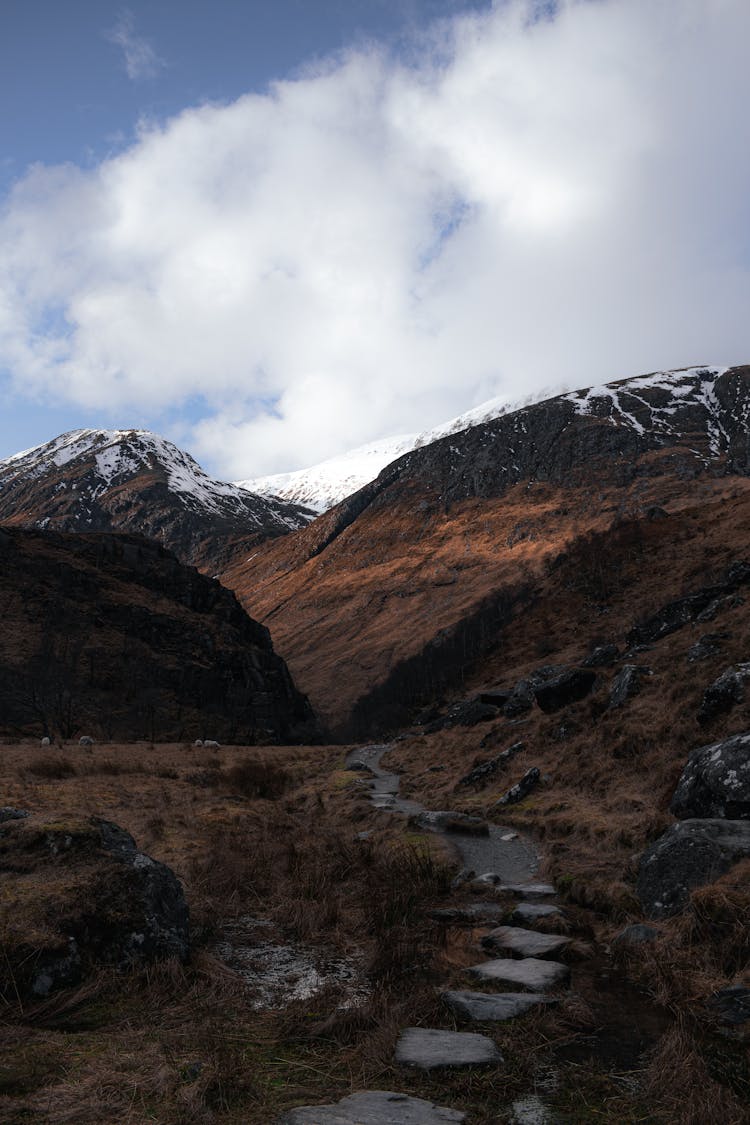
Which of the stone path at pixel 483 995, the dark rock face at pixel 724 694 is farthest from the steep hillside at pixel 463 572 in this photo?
the stone path at pixel 483 995

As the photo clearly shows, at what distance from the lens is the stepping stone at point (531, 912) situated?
9234 millimetres

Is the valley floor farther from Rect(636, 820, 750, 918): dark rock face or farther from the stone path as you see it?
Rect(636, 820, 750, 918): dark rock face

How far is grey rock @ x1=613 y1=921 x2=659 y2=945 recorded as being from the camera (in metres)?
7.68

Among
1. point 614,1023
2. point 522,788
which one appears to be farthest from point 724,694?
point 614,1023

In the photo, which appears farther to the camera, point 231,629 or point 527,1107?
point 231,629

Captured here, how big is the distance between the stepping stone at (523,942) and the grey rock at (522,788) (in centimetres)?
1189

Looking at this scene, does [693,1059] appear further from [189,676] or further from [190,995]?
[189,676]

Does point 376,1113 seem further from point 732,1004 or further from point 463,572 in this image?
point 463,572

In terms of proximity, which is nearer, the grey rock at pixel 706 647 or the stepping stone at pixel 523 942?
the stepping stone at pixel 523 942

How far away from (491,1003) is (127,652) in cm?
7793

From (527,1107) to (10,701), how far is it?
6692cm

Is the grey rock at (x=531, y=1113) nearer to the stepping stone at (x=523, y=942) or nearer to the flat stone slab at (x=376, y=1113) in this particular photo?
the flat stone slab at (x=376, y=1113)

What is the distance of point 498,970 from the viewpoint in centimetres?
700

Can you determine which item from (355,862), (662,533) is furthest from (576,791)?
(662,533)
